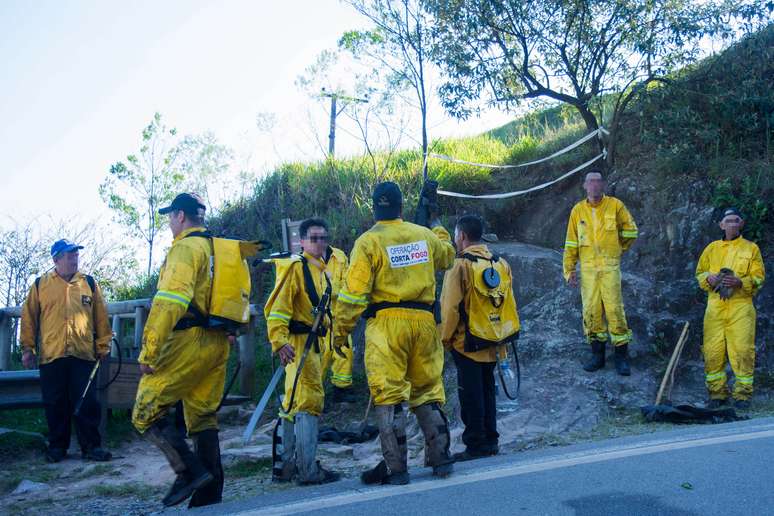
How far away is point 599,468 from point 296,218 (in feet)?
37.6

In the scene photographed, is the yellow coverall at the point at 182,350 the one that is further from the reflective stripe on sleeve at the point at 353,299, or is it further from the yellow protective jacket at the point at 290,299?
the reflective stripe on sleeve at the point at 353,299

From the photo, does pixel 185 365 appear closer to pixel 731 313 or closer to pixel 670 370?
pixel 670 370

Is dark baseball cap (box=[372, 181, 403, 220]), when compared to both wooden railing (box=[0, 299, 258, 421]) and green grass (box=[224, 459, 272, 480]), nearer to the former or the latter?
green grass (box=[224, 459, 272, 480])

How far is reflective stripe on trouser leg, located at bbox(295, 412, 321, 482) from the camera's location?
616 cm

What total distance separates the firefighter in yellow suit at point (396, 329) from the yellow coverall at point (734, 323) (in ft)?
15.2

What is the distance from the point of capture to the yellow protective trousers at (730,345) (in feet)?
28.8

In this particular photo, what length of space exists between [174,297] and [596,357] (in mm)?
5714

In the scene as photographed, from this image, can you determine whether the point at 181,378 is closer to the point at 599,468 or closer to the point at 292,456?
the point at 292,456

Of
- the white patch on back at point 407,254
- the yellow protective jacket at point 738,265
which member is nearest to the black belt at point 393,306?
the white patch on back at point 407,254

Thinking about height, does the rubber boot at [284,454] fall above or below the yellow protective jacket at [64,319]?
below

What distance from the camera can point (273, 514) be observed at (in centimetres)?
472

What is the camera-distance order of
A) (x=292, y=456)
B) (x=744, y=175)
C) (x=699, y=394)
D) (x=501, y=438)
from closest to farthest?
(x=292, y=456)
(x=501, y=438)
(x=699, y=394)
(x=744, y=175)

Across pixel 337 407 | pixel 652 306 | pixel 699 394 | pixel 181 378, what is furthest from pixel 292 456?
pixel 652 306

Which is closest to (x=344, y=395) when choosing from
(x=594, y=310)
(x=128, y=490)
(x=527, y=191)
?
(x=594, y=310)
